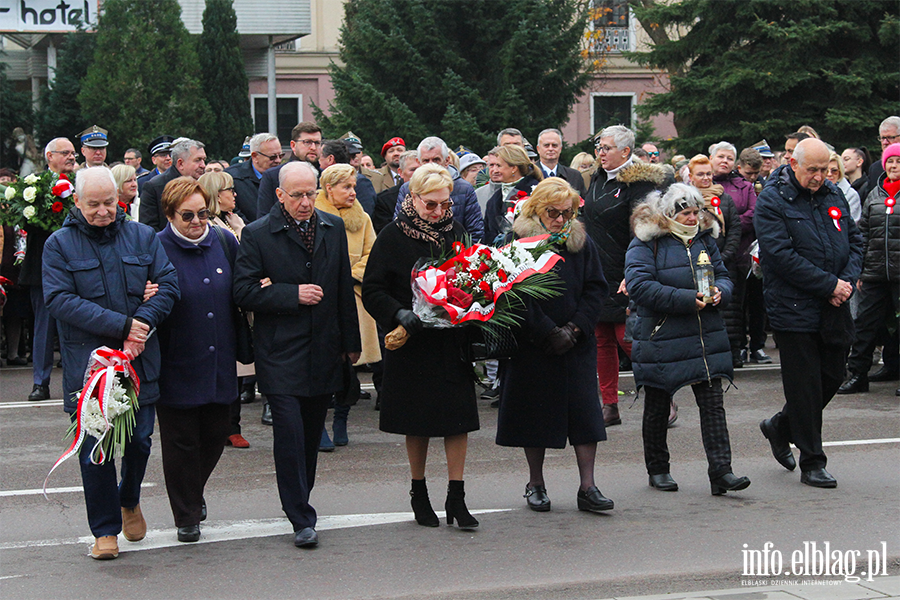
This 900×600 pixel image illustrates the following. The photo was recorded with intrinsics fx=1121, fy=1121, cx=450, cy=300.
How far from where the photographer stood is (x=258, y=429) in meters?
9.34

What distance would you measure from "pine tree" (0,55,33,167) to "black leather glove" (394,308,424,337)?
76.9 ft

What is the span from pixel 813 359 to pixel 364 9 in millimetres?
16803

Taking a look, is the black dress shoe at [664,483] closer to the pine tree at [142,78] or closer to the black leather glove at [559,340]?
the black leather glove at [559,340]

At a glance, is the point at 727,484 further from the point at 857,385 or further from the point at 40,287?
Result: the point at 40,287

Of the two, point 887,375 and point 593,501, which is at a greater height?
point 593,501

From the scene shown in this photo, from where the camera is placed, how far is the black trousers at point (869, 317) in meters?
11.0

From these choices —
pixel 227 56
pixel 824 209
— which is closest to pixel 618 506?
pixel 824 209

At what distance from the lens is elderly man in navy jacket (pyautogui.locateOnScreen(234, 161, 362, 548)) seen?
6.05 meters

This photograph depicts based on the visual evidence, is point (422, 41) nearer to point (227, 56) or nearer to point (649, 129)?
point (649, 129)

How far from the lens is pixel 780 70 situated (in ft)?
66.7

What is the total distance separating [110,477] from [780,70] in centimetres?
1724

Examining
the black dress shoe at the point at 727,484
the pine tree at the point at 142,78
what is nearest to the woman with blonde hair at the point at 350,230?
the black dress shoe at the point at 727,484

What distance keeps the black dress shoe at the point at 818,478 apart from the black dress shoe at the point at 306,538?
329cm

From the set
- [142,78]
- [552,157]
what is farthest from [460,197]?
[142,78]
